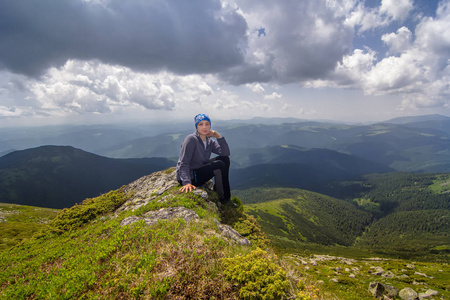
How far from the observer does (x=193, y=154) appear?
419 inches

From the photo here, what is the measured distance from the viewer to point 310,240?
6993 inches

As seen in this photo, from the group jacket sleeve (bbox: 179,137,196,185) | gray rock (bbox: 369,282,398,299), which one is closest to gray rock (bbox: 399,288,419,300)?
gray rock (bbox: 369,282,398,299)

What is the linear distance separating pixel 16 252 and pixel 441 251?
25583cm

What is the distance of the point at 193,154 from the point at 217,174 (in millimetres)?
1874

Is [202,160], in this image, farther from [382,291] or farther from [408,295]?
[408,295]

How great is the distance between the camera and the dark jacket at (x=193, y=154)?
10.1m

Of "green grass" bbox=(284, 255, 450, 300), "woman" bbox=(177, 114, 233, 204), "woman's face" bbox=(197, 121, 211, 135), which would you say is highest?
"woman's face" bbox=(197, 121, 211, 135)

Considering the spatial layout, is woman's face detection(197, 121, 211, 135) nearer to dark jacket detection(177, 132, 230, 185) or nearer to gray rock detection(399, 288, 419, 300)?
dark jacket detection(177, 132, 230, 185)

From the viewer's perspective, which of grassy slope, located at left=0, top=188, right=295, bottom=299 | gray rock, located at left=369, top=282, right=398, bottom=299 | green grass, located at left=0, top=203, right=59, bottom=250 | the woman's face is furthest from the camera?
gray rock, located at left=369, top=282, right=398, bottom=299

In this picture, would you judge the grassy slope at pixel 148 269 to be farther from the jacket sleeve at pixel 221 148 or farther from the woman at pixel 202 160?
the jacket sleeve at pixel 221 148

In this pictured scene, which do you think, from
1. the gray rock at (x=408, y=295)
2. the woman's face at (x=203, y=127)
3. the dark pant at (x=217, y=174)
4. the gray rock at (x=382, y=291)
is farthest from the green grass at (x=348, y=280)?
the woman's face at (x=203, y=127)

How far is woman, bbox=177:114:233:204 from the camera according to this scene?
10.2m

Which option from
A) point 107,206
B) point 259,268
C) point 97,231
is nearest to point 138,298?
point 259,268

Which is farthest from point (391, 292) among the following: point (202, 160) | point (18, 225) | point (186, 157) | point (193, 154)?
point (18, 225)
